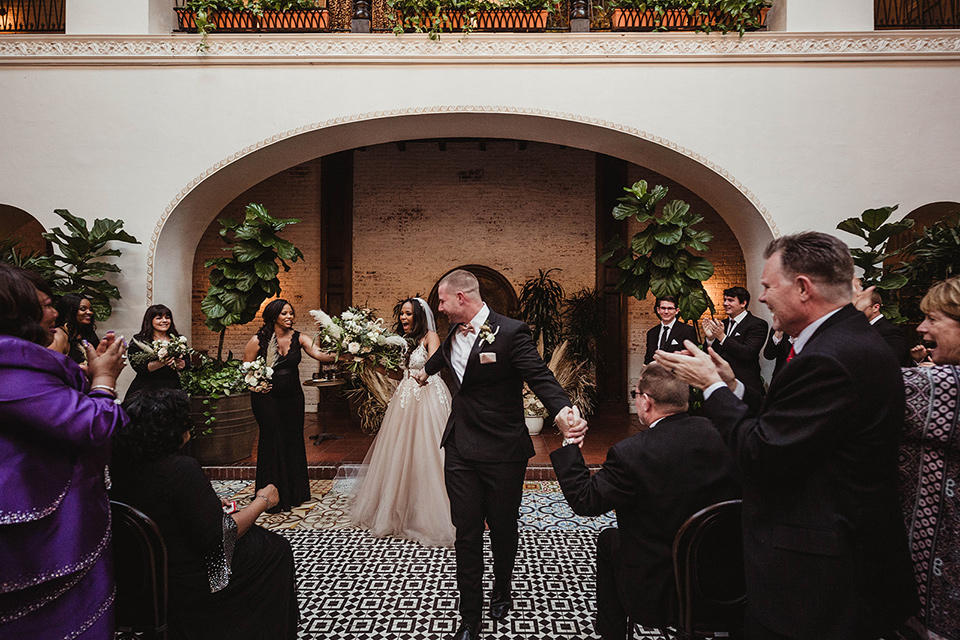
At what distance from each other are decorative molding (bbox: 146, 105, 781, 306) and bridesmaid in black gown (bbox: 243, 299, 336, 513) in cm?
232

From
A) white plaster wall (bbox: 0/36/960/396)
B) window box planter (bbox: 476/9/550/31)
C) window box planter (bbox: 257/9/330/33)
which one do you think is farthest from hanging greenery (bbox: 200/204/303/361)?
window box planter (bbox: 476/9/550/31)

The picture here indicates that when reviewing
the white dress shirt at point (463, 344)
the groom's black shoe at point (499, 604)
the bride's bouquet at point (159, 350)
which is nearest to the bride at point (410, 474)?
the groom's black shoe at point (499, 604)

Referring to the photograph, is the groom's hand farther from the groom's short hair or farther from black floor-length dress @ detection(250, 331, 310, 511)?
black floor-length dress @ detection(250, 331, 310, 511)

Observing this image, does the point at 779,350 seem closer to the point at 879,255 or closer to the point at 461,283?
the point at 879,255

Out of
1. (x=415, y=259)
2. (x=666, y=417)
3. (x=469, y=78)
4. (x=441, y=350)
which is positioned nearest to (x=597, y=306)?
(x=415, y=259)

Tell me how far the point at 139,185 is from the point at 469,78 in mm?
→ 3783

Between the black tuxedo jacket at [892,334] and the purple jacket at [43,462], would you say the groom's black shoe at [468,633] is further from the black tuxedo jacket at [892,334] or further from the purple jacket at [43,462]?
the black tuxedo jacket at [892,334]

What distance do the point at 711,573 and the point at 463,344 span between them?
60.6 inches

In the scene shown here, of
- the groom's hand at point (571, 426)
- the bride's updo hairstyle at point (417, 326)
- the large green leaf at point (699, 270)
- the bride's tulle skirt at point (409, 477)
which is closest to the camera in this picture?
the groom's hand at point (571, 426)

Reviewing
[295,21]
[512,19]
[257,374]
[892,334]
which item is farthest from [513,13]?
[892,334]

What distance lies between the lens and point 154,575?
1.86 m

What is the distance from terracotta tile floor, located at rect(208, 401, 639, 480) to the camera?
5.40 metres

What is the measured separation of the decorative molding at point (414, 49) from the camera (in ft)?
18.9

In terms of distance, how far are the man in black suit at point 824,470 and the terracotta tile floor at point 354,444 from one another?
12.7 feet
